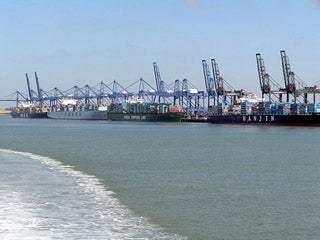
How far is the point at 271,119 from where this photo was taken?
83.9 metres

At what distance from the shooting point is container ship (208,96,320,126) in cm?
7962

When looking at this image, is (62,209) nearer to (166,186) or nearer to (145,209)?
(145,209)

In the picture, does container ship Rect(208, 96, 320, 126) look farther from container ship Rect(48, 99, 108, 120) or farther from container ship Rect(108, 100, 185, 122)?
container ship Rect(48, 99, 108, 120)

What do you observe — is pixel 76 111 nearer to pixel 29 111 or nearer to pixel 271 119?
pixel 29 111

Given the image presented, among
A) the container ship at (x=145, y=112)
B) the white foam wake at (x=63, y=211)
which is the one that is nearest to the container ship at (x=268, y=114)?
the container ship at (x=145, y=112)

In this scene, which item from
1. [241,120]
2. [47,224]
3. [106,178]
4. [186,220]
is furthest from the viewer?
[241,120]

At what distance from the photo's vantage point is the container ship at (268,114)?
79625 millimetres

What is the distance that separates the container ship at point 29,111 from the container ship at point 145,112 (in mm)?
33395

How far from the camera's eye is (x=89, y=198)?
50.2 feet

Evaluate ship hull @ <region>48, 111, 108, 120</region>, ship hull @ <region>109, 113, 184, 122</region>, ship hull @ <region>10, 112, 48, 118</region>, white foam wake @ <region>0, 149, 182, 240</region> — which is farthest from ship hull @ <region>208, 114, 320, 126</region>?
ship hull @ <region>10, 112, 48, 118</region>

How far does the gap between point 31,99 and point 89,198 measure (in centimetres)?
15581

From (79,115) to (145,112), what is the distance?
27.6 metres

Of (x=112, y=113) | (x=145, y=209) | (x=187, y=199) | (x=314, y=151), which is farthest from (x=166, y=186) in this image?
(x=112, y=113)

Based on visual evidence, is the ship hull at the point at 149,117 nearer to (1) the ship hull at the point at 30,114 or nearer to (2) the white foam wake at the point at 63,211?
(1) the ship hull at the point at 30,114
